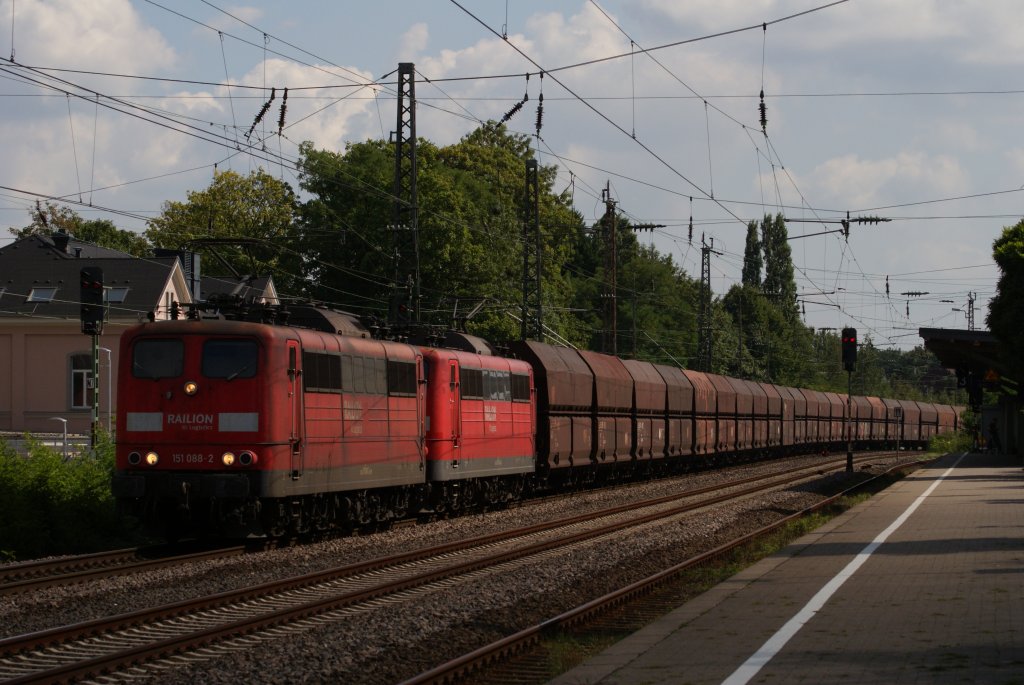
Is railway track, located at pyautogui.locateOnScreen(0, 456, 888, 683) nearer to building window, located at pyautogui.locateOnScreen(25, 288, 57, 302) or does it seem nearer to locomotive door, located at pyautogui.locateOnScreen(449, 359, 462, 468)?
locomotive door, located at pyautogui.locateOnScreen(449, 359, 462, 468)

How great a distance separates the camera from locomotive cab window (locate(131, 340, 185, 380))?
1873cm

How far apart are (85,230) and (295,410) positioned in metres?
69.6

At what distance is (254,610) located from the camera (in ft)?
44.5

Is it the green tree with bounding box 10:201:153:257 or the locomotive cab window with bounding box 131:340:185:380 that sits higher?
the green tree with bounding box 10:201:153:257

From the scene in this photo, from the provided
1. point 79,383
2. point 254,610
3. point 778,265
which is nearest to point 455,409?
point 254,610

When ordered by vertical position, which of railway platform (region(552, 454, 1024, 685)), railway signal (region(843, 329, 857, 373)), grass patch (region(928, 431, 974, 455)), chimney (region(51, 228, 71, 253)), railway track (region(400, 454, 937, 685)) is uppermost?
chimney (region(51, 228, 71, 253))

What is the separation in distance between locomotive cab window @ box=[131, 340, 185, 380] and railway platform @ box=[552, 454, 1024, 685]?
8306 mm

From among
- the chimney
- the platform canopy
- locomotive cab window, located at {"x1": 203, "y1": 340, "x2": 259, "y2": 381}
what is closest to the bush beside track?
locomotive cab window, located at {"x1": 203, "y1": 340, "x2": 259, "y2": 381}

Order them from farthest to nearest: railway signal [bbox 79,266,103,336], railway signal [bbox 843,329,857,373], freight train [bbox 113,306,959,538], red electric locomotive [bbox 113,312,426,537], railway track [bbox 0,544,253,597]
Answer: railway signal [bbox 843,329,857,373]
railway signal [bbox 79,266,103,336]
freight train [bbox 113,306,959,538]
red electric locomotive [bbox 113,312,426,537]
railway track [bbox 0,544,253,597]

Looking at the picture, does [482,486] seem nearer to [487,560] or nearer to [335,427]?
[335,427]

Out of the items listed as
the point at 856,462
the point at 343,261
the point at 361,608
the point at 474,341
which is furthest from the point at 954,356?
the point at 361,608

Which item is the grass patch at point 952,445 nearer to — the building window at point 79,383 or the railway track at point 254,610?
the building window at point 79,383

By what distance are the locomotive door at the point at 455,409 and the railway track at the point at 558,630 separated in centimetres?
730

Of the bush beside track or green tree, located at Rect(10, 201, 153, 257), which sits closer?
the bush beside track
